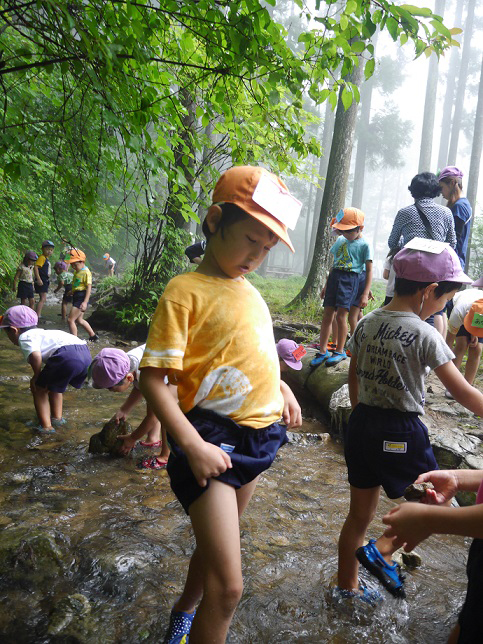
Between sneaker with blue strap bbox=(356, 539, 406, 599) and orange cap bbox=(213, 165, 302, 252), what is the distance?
5.42 feet

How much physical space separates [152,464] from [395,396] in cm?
231

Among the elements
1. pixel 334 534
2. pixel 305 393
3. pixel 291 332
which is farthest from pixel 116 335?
pixel 334 534

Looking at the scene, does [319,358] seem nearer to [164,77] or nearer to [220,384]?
[164,77]

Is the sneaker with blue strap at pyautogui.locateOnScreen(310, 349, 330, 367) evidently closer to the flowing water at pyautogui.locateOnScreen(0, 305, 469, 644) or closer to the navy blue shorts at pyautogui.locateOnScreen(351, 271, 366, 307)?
the navy blue shorts at pyautogui.locateOnScreen(351, 271, 366, 307)

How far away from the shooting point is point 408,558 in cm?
261

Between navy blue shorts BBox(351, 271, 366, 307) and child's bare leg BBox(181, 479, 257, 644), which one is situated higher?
navy blue shorts BBox(351, 271, 366, 307)

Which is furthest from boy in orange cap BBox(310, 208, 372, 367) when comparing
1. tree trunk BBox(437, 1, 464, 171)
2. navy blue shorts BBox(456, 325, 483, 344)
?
tree trunk BBox(437, 1, 464, 171)

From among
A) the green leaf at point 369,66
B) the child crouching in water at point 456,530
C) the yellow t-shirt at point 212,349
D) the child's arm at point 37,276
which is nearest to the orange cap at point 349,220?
the green leaf at point 369,66

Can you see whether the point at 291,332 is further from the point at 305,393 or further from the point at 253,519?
the point at 253,519

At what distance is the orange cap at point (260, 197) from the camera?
1.60 metres

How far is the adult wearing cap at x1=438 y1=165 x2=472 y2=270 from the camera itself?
504 centimetres

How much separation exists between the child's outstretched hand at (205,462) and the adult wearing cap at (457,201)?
15.1 ft

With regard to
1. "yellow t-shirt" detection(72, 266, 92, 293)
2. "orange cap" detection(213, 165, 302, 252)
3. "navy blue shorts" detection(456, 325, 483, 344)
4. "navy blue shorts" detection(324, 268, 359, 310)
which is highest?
"orange cap" detection(213, 165, 302, 252)

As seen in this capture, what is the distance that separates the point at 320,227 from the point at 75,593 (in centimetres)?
908
